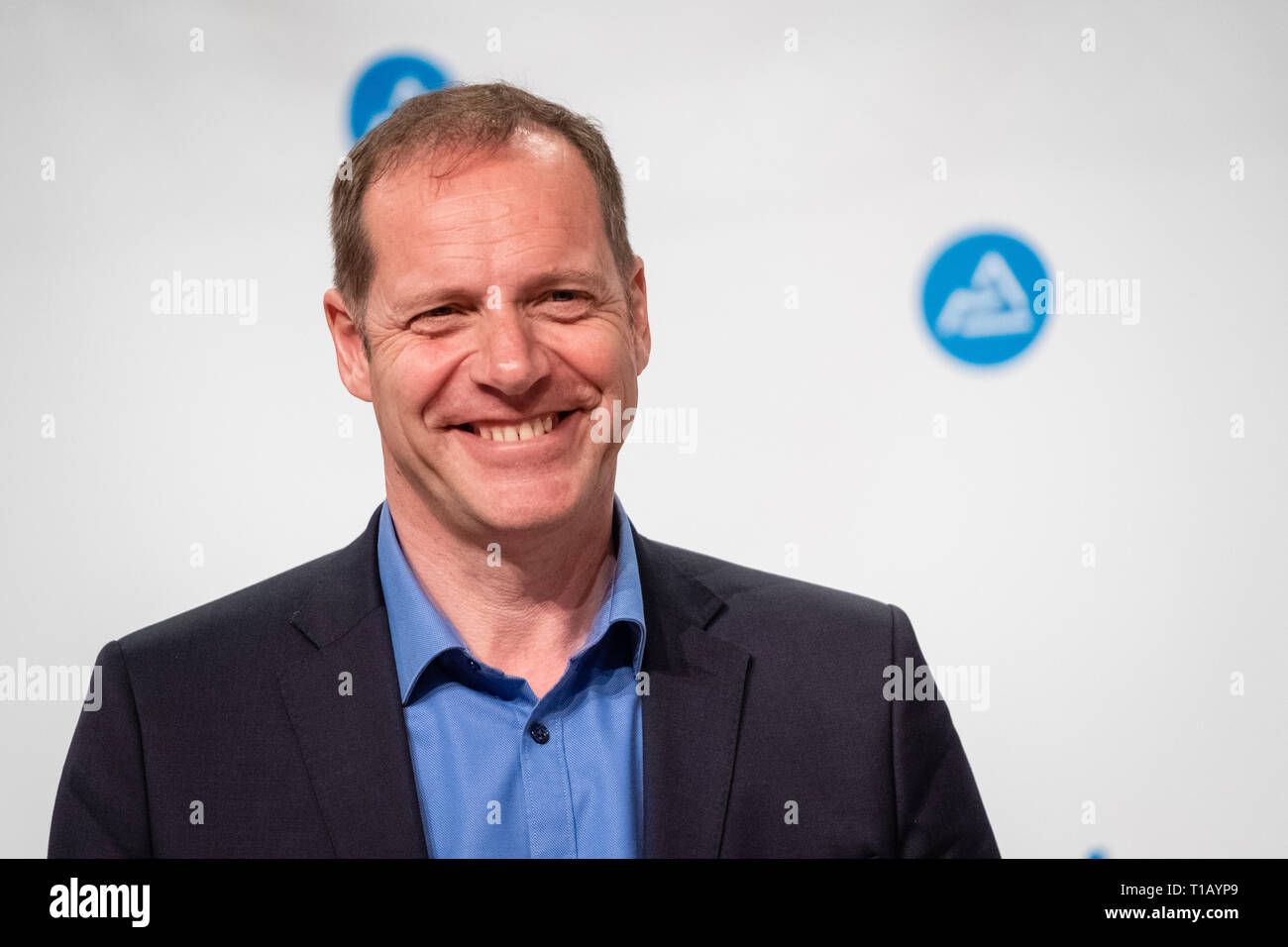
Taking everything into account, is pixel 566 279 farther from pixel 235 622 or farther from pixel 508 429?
pixel 235 622

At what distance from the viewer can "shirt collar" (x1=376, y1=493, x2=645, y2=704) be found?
197cm

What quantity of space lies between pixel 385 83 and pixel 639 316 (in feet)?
4.41

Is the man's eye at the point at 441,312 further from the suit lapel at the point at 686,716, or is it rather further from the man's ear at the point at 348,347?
the suit lapel at the point at 686,716

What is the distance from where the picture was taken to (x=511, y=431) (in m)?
1.94

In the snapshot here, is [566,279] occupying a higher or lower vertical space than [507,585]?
higher

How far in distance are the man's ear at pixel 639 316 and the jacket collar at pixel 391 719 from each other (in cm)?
41

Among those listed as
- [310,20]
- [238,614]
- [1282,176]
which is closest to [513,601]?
[238,614]

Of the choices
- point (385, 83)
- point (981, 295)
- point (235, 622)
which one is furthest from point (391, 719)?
point (981, 295)

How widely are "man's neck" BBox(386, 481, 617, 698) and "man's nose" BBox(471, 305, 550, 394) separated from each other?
0.80 ft

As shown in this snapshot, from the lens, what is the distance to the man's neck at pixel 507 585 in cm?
202

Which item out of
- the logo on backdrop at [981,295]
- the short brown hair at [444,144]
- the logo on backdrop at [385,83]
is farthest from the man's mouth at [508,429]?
the logo on backdrop at [981,295]

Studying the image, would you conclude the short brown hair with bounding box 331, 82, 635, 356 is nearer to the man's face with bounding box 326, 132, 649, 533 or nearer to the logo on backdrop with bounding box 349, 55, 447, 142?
the man's face with bounding box 326, 132, 649, 533

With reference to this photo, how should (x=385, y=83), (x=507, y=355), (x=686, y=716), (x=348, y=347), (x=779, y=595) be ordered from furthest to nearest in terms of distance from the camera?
(x=385, y=83), (x=779, y=595), (x=348, y=347), (x=686, y=716), (x=507, y=355)

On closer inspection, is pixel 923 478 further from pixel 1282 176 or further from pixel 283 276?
pixel 283 276
